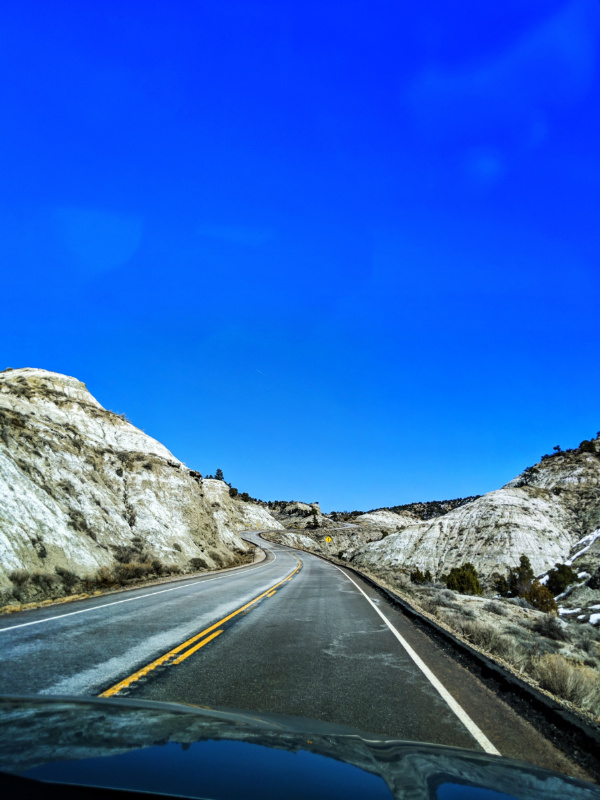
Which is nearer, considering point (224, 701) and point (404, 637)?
point (224, 701)

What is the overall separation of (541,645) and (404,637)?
4.09 metres

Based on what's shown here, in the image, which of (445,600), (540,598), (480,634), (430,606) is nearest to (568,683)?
(480,634)

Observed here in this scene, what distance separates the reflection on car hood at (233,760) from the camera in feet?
8.32

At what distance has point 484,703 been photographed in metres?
6.09

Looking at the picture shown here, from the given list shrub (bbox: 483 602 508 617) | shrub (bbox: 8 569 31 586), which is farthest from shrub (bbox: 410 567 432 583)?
shrub (bbox: 8 569 31 586)

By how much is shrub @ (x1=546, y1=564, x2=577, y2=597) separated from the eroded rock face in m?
3.20

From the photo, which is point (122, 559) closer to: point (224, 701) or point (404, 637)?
point (404, 637)

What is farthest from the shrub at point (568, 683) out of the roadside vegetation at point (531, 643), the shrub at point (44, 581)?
the shrub at point (44, 581)

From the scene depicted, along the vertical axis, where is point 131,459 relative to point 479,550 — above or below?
above

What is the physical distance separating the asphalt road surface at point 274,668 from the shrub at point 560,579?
145ft

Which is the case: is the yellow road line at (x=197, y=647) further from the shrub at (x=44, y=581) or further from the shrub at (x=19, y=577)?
the shrub at (x=44, y=581)

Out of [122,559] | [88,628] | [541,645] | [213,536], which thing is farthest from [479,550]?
[88,628]

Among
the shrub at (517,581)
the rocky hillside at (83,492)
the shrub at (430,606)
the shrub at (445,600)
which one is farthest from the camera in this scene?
the shrub at (517,581)

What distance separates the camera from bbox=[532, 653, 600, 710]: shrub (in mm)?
6395
